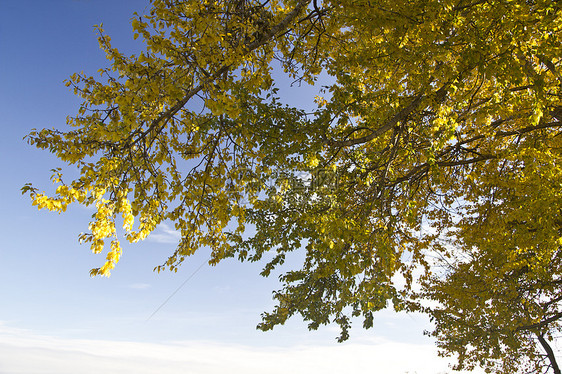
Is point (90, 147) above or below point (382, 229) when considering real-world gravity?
above

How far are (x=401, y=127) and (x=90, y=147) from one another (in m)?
5.28

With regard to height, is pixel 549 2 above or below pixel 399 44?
below

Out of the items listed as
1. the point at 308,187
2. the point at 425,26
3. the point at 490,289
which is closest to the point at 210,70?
the point at 308,187

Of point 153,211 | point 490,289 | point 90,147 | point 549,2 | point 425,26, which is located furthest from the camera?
point 490,289

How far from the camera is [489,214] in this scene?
9445mm

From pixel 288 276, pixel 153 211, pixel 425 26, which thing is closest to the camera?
pixel 153 211

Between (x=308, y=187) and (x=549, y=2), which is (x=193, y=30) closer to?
(x=308, y=187)

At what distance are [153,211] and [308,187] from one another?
310cm

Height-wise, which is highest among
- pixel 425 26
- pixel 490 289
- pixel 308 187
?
pixel 425 26

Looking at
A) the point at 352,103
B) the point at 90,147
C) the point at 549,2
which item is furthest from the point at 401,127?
the point at 90,147

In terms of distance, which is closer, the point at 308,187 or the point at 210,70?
the point at 210,70

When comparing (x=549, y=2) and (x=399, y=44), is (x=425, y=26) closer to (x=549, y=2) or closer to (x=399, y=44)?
(x=399, y=44)

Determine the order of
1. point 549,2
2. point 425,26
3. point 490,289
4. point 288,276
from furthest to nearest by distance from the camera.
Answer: point 490,289
point 288,276
point 425,26
point 549,2

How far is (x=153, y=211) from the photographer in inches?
214
